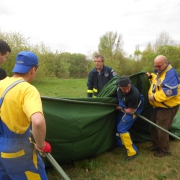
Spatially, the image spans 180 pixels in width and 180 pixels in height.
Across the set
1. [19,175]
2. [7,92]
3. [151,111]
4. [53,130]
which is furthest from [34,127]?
[151,111]

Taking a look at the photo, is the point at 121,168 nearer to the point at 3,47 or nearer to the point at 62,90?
the point at 3,47

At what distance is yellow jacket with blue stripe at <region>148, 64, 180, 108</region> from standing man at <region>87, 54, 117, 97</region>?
1.32m

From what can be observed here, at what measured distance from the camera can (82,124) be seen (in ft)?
11.5

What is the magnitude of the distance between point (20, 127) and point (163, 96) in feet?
9.16

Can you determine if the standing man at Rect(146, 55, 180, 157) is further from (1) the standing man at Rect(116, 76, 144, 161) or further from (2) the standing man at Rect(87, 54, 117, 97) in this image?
→ (2) the standing man at Rect(87, 54, 117, 97)

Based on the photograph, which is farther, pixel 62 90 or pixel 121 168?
pixel 62 90

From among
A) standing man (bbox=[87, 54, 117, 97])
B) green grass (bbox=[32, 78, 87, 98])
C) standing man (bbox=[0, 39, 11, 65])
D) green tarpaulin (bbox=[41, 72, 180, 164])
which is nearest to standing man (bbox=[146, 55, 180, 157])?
green tarpaulin (bbox=[41, 72, 180, 164])

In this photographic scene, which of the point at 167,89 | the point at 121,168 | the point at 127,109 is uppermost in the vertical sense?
the point at 167,89

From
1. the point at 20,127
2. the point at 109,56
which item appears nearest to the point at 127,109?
the point at 20,127

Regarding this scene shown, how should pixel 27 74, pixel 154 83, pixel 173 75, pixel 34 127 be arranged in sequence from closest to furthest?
pixel 34 127
pixel 27 74
pixel 173 75
pixel 154 83

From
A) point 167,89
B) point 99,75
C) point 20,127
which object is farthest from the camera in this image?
point 99,75

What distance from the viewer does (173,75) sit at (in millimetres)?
3867

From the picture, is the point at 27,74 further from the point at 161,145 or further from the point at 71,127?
the point at 161,145

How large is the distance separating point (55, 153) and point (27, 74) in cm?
177
